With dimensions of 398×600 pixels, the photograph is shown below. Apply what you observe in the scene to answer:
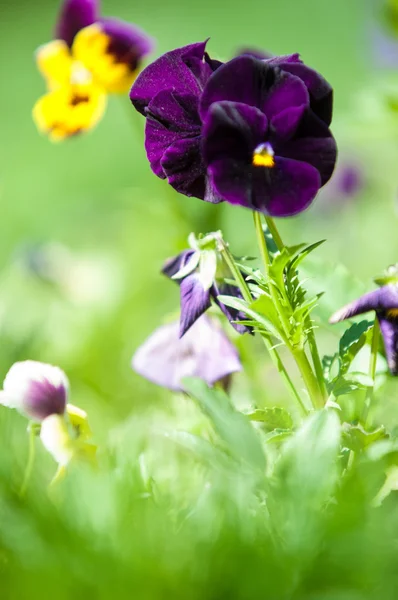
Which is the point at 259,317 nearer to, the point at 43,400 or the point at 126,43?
the point at 43,400

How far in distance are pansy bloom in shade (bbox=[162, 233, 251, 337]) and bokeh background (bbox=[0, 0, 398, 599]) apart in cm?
8

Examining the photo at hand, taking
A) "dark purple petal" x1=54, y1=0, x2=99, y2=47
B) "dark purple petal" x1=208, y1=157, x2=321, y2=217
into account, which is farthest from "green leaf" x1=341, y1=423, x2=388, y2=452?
"dark purple petal" x1=54, y1=0, x2=99, y2=47

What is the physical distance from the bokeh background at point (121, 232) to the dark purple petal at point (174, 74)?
0.15m

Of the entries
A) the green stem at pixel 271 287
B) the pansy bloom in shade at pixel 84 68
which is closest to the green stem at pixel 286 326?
the green stem at pixel 271 287

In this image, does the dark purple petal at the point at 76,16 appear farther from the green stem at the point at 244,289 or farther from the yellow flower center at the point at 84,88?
the green stem at the point at 244,289

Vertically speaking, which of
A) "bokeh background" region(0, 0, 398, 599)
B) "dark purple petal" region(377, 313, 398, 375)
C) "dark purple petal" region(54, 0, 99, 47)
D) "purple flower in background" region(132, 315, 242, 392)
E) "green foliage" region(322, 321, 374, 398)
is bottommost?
"bokeh background" region(0, 0, 398, 599)

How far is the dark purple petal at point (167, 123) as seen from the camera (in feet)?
1.48

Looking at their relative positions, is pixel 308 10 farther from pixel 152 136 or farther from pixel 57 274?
pixel 152 136

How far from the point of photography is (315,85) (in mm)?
436

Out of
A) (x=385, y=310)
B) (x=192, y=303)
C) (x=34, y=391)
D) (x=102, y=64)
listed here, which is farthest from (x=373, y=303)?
(x=102, y=64)

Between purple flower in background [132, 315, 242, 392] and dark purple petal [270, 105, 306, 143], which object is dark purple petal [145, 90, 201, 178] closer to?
dark purple petal [270, 105, 306, 143]

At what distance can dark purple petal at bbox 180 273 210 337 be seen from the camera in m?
0.49

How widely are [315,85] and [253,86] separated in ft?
0.11

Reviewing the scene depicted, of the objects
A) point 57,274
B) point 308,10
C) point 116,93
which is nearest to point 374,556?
point 116,93
